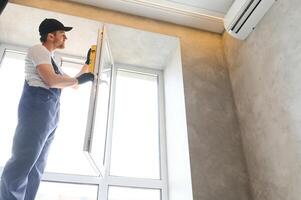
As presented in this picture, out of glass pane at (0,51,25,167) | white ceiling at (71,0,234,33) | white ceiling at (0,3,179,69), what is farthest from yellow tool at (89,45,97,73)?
glass pane at (0,51,25,167)

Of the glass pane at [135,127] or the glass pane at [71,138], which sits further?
the glass pane at [135,127]

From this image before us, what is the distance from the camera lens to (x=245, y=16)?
6.74ft

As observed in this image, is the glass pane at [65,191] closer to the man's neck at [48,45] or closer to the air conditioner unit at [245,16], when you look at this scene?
the man's neck at [48,45]

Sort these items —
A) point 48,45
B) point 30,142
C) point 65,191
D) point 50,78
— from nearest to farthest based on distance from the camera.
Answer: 1. point 30,142
2. point 50,78
3. point 48,45
4. point 65,191

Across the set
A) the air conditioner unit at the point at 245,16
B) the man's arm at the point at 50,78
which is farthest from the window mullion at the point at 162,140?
the man's arm at the point at 50,78

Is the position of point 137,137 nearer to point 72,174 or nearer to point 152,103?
point 152,103

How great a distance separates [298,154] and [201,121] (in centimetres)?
69

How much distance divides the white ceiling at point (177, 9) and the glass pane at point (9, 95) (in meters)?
0.76

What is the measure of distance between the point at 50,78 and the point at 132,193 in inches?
42.4

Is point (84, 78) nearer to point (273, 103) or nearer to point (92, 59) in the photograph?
point (92, 59)

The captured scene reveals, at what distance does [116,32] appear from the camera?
2.33 m

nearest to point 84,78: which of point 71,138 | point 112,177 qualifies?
point 71,138

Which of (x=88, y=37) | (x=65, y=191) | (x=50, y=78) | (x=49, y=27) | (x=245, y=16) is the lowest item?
(x=65, y=191)

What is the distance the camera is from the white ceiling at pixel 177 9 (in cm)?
231
